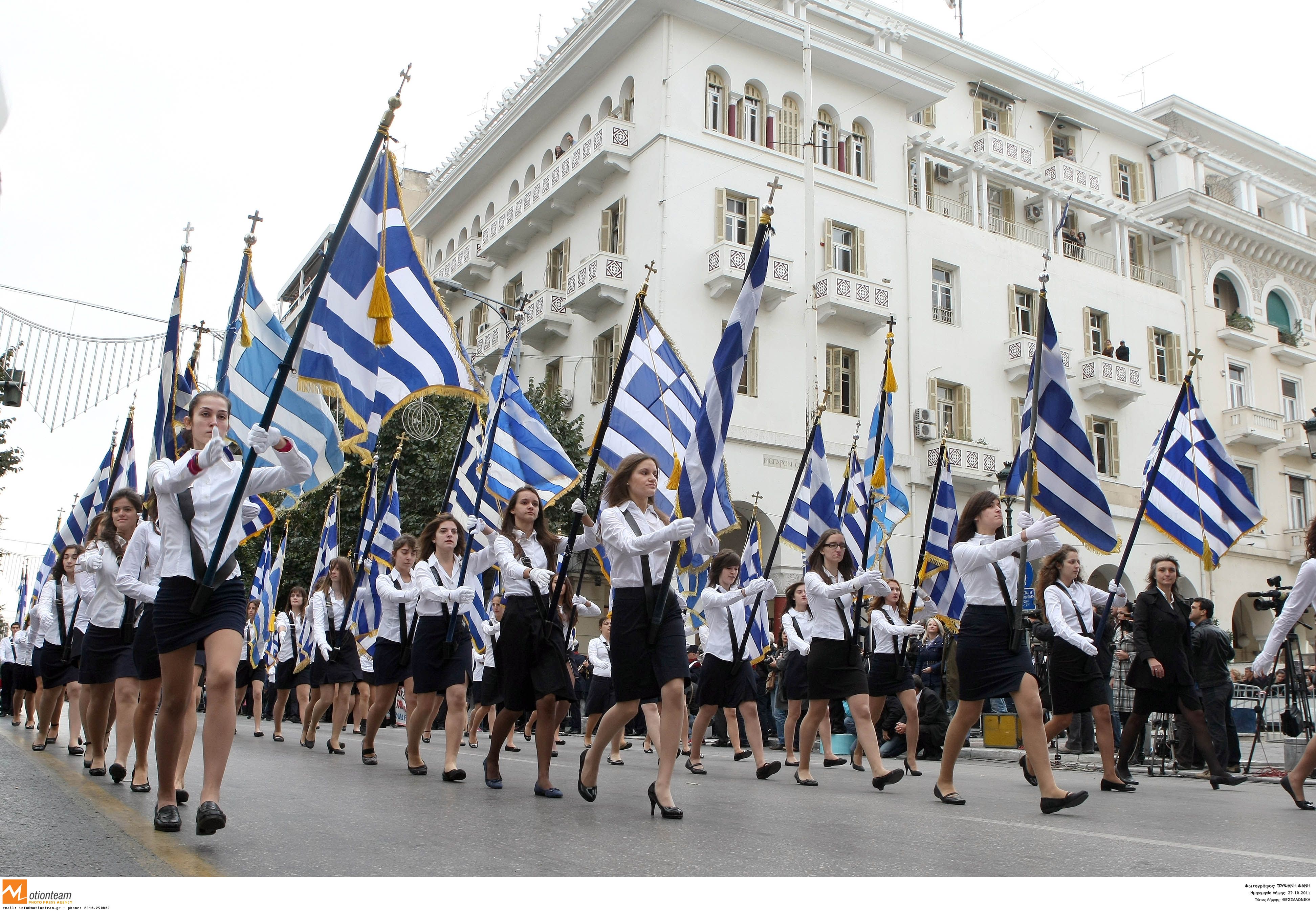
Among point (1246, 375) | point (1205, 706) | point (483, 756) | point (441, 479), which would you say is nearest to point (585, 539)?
point (483, 756)

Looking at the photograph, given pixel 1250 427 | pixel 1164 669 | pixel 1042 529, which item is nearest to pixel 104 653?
pixel 1042 529

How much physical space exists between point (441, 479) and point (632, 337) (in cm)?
1701

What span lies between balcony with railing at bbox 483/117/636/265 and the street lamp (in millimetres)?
12408

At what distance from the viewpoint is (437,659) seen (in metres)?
8.94

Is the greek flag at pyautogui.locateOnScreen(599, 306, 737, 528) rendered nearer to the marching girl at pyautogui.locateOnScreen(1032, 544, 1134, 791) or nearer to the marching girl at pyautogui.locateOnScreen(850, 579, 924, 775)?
the marching girl at pyautogui.locateOnScreen(850, 579, 924, 775)

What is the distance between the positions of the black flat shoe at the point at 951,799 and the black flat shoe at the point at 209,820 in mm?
Answer: 4817

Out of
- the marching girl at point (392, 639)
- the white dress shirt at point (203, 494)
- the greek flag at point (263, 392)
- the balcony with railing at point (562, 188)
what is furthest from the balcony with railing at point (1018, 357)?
the white dress shirt at point (203, 494)

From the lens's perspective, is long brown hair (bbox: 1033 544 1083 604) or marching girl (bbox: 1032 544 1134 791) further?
long brown hair (bbox: 1033 544 1083 604)

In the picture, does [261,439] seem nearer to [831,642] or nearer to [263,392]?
[263,392]

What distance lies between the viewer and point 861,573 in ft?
28.1

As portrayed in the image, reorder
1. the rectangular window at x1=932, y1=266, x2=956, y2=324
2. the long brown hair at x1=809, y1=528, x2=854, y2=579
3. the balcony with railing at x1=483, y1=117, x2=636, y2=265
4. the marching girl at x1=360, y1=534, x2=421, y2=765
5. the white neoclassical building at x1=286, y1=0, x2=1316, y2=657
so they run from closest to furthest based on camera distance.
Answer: the long brown hair at x1=809, y1=528, x2=854, y2=579, the marching girl at x1=360, y1=534, x2=421, y2=765, the white neoclassical building at x1=286, y1=0, x2=1316, y2=657, the balcony with railing at x1=483, y1=117, x2=636, y2=265, the rectangular window at x1=932, y1=266, x2=956, y2=324

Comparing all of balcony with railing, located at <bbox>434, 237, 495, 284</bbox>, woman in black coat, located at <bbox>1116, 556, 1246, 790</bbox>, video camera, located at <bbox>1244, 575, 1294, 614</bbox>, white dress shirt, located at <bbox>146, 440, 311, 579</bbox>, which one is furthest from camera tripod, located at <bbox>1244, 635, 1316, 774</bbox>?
balcony with railing, located at <bbox>434, 237, 495, 284</bbox>

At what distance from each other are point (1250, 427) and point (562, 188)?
2213cm

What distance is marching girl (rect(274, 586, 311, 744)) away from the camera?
562 inches
